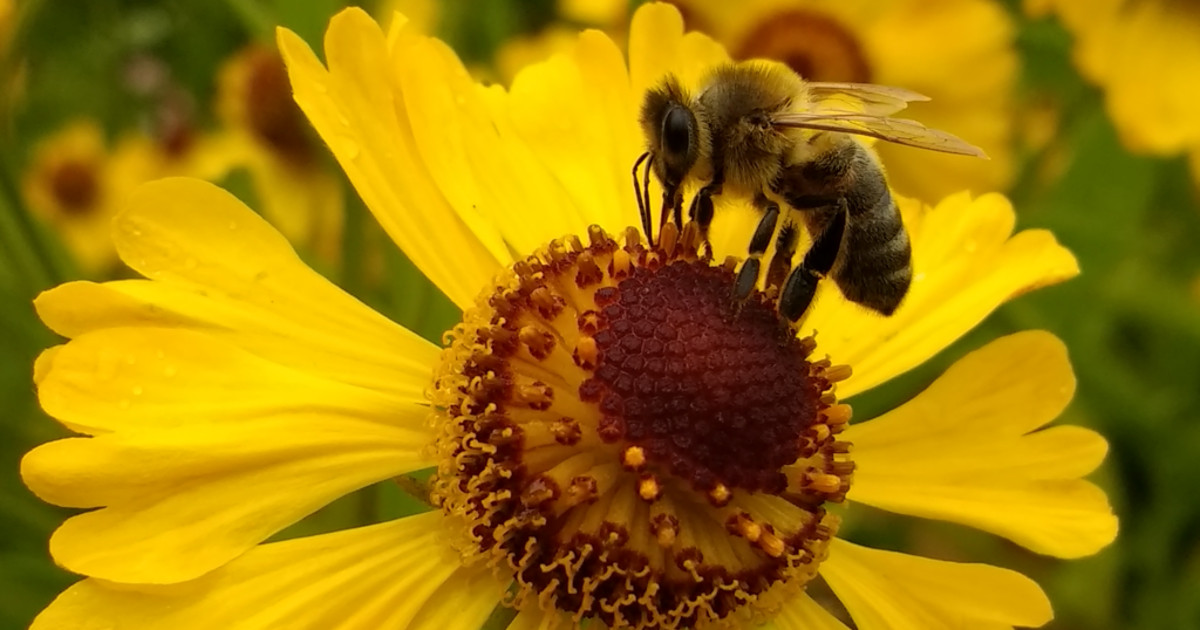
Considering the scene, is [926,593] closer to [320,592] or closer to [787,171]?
[787,171]

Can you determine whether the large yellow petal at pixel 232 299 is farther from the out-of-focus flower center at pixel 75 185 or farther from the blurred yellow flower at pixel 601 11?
the out-of-focus flower center at pixel 75 185

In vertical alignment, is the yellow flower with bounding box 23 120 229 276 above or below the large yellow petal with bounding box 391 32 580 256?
above

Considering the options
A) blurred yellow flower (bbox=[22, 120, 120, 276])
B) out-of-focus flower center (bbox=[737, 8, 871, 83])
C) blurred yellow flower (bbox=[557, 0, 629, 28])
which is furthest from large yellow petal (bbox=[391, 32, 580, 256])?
blurred yellow flower (bbox=[22, 120, 120, 276])

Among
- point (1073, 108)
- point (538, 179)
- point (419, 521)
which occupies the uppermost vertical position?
point (1073, 108)

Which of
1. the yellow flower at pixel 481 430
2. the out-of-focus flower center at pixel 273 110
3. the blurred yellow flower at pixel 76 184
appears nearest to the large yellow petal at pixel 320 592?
the yellow flower at pixel 481 430

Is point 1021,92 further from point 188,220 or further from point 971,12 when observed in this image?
point 188,220

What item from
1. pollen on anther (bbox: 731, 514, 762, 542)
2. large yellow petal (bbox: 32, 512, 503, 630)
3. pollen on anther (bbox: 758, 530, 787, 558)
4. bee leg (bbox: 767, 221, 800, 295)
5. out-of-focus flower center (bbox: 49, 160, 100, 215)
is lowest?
large yellow petal (bbox: 32, 512, 503, 630)

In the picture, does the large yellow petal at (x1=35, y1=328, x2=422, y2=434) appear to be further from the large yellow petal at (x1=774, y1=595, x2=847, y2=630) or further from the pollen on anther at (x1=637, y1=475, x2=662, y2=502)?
the large yellow petal at (x1=774, y1=595, x2=847, y2=630)

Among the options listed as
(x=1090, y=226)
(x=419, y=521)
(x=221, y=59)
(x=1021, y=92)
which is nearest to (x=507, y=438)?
(x=419, y=521)
